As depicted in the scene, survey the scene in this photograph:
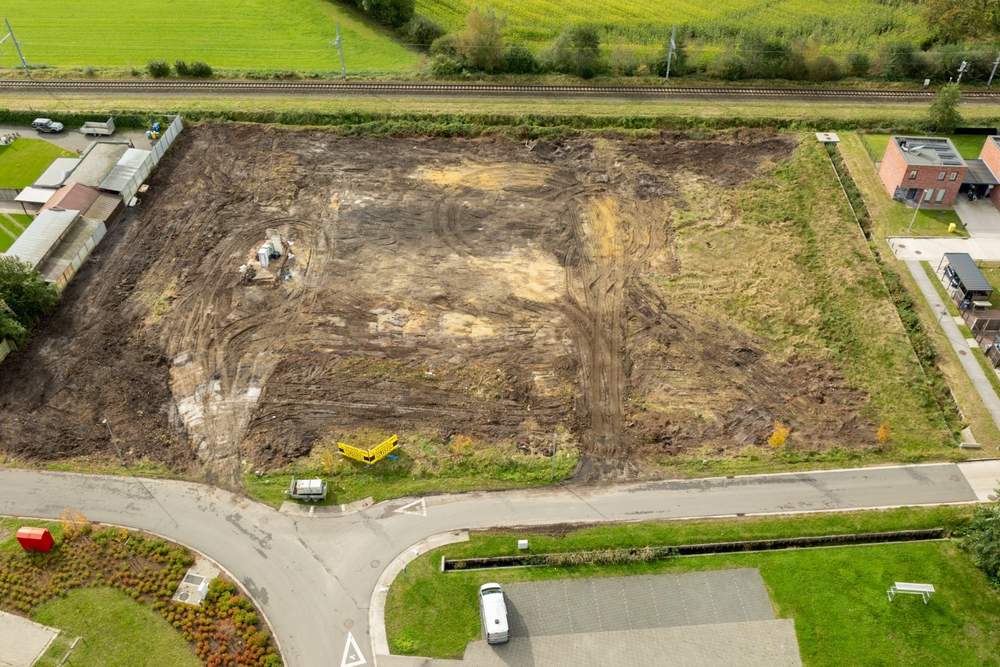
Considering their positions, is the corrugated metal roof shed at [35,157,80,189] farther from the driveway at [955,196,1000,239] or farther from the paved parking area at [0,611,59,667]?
the driveway at [955,196,1000,239]

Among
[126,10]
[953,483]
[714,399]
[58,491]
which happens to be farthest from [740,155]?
[126,10]

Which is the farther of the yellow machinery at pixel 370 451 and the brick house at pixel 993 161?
the brick house at pixel 993 161

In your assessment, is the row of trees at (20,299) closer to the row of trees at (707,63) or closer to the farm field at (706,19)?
the row of trees at (707,63)

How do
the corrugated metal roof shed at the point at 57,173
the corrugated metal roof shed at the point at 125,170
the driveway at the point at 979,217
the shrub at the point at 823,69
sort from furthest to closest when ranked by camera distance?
the shrub at the point at 823,69
the corrugated metal roof shed at the point at 57,173
the corrugated metal roof shed at the point at 125,170
the driveway at the point at 979,217

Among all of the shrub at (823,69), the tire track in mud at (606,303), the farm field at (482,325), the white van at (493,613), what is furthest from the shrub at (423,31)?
the white van at (493,613)

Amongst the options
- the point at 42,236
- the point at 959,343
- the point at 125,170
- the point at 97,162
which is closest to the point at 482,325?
the point at 959,343

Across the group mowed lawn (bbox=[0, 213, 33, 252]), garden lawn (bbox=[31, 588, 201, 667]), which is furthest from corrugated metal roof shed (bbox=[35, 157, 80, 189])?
garden lawn (bbox=[31, 588, 201, 667])

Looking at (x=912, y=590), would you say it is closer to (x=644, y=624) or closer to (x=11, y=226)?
(x=644, y=624)
